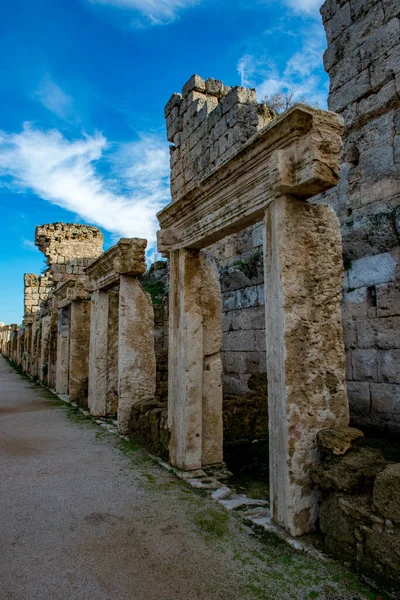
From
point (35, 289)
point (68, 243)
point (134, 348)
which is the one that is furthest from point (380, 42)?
point (35, 289)

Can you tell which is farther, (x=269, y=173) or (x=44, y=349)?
(x=44, y=349)

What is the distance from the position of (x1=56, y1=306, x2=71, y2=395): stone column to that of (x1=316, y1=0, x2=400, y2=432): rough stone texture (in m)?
7.74

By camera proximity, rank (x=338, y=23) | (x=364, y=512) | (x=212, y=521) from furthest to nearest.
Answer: (x=338, y=23) < (x=212, y=521) < (x=364, y=512)

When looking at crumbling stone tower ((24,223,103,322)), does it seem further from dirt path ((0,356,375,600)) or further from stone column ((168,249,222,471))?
dirt path ((0,356,375,600))

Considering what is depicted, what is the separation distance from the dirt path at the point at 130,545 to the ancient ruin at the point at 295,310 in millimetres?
356

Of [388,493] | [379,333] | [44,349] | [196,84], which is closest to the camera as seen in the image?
[388,493]

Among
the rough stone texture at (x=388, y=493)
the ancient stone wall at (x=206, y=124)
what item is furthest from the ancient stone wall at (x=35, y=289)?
the rough stone texture at (x=388, y=493)

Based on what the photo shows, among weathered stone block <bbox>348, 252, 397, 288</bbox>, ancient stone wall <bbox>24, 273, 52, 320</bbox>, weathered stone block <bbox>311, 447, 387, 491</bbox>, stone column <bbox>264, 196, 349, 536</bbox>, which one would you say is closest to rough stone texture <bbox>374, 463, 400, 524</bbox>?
weathered stone block <bbox>311, 447, 387, 491</bbox>

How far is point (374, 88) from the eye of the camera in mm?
5469

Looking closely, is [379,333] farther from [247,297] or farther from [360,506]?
[247,297]

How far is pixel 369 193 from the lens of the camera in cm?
539

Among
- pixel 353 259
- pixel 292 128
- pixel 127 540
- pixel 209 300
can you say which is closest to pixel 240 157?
pixel 292 128

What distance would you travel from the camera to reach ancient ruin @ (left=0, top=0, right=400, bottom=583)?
2.88 metres

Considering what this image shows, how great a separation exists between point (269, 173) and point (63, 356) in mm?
9260
